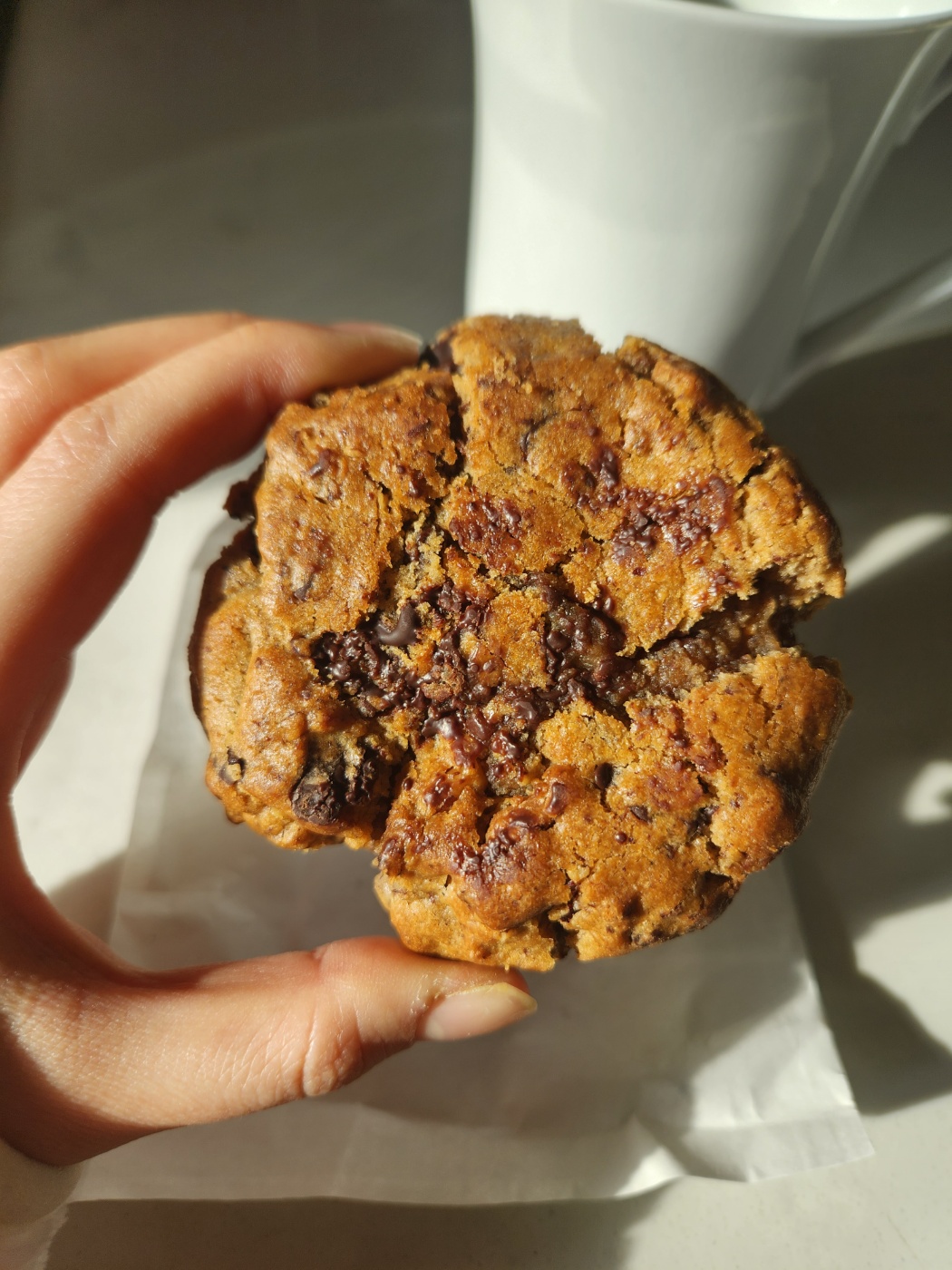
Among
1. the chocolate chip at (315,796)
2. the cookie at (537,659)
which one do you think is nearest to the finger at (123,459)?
the cookie at (537,659)

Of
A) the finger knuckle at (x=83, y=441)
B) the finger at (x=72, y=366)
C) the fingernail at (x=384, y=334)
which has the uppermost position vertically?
the finger at (x=72, y=366)

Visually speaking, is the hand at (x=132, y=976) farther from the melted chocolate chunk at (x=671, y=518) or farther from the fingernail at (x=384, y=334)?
the melted chocolate chunk at (x=671, y=518)

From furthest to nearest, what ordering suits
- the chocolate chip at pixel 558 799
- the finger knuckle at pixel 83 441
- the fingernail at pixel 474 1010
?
the finger knuckle at pixel 83 441 → the fingernail at pixel 474 1010 → the chocolate chip at pixel 558 799

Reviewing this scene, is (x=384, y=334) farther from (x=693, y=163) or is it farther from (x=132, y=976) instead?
(x=132, y=976)

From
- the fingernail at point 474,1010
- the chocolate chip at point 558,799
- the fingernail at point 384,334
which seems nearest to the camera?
the chocolate chip at point 558,799

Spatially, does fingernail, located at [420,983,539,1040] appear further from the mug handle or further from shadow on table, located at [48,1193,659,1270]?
the mug handle

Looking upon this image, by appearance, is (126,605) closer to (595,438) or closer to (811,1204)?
(595,438)
